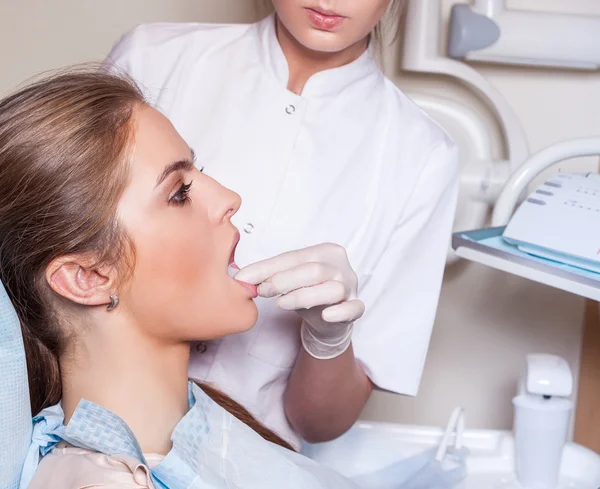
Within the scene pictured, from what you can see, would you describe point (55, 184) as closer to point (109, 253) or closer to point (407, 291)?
point (109, 253)

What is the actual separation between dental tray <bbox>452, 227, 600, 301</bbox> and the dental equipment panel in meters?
0.02

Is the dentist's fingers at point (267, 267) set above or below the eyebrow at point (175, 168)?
below

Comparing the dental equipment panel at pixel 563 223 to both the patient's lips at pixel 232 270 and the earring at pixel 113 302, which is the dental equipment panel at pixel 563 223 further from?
the earring at pixel 113 302

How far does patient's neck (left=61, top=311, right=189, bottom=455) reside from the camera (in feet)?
3.21

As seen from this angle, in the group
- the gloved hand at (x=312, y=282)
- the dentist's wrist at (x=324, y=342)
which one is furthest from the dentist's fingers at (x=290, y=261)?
the dentist's wrist at (x=324, y=342)

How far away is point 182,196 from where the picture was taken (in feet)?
3.29

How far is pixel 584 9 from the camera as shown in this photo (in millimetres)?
1702

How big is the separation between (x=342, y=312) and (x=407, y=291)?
0.28 m

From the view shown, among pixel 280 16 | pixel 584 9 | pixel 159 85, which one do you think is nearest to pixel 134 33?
pixel 159 85

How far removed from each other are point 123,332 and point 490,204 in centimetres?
96

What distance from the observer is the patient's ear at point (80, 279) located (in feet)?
3.10

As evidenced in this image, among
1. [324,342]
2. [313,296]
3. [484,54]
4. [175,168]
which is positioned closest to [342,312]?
[313,296]

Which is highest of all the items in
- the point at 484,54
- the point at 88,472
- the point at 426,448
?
the point at 484,54

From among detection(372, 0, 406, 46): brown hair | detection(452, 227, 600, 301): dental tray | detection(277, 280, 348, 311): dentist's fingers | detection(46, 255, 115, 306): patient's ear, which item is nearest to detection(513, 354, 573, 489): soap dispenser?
detection(452, 227, 600, 301): dental tray
